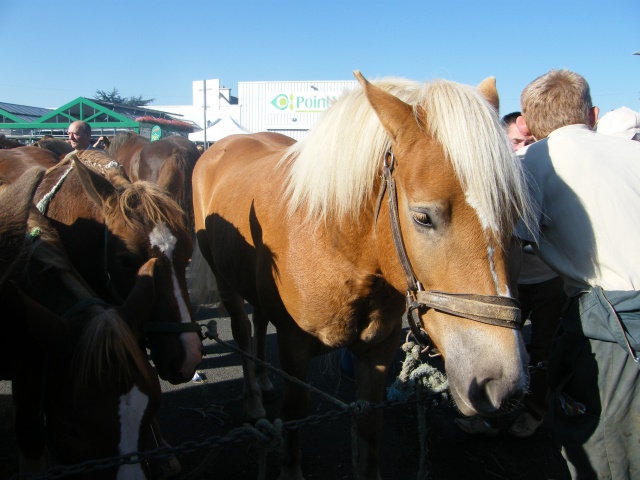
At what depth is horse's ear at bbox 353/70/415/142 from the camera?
65.1 inches

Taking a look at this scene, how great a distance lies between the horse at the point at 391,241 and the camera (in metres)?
1.47

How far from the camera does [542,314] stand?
315 cm

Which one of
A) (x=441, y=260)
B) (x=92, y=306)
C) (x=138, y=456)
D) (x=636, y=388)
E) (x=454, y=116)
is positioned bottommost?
(x=138, y=456)

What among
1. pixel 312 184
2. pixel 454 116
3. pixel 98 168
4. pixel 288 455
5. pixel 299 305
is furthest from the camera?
pixel 98 168

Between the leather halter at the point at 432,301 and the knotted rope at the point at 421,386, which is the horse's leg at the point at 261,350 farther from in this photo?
Answer: the leather halter at the point at 432,301

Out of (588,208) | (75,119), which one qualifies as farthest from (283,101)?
(588,208)

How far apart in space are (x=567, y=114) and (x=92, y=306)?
2046 millimetres

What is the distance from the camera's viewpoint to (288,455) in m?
2.62

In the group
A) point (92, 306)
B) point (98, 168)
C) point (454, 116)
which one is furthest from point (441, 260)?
point (98, 168)

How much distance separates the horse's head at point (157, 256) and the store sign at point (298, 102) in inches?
896

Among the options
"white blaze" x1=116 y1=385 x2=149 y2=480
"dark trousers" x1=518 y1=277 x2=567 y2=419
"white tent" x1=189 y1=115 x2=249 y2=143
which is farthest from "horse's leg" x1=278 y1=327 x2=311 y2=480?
"white tent" x1=189 y1=115 x2=249 y2=143

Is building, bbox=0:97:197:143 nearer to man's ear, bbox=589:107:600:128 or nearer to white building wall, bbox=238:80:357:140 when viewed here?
white building wall, bbox=238:80:357:140

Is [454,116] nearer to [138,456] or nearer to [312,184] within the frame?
[312,184]

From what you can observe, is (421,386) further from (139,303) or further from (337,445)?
(139,303)
